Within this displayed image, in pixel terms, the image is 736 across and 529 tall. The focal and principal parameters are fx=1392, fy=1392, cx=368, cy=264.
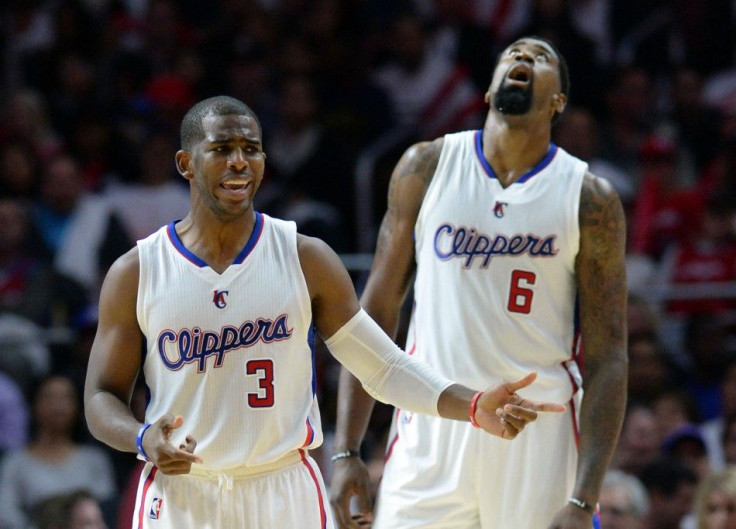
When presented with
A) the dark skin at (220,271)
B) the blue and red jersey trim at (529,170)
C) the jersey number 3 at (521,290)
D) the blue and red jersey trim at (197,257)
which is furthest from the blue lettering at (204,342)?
the blue and red jersey trim at (529,170)

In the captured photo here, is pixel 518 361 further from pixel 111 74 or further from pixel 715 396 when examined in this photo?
pixel 111 74

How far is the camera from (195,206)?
15.0 ft

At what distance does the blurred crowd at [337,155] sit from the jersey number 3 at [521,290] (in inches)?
89.4

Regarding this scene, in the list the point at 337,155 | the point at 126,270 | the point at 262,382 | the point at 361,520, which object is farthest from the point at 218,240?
the point at 337,155

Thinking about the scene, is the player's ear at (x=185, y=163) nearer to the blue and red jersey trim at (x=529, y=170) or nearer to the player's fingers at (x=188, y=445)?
the player's fingers at (x=188, y=445)

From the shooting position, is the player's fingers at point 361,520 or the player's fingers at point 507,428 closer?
the player's fingers at point 507,428

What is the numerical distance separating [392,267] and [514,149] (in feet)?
2.17

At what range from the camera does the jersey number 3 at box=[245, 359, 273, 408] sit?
436cm

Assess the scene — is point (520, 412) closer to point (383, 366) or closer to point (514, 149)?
point (383, 366)

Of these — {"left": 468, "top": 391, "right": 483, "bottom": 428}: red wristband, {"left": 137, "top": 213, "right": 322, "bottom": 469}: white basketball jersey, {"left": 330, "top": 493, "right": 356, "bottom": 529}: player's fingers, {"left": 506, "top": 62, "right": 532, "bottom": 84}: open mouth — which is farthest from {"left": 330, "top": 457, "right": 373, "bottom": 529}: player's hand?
{"left": 506, "top": 62, "right": 532, "bottom": 84}: open mouth

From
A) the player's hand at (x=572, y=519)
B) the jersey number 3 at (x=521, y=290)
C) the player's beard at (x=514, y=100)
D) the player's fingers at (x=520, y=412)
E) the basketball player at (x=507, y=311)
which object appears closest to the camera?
the player's fingers at (x=520, y=412)

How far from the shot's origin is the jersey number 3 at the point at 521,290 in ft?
17.1

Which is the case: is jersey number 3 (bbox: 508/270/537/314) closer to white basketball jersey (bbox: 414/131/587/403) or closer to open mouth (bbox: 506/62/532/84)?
white basketball jersey (bbox: 414/131/587/403)

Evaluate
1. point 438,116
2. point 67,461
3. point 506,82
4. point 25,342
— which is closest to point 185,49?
point 438,116
